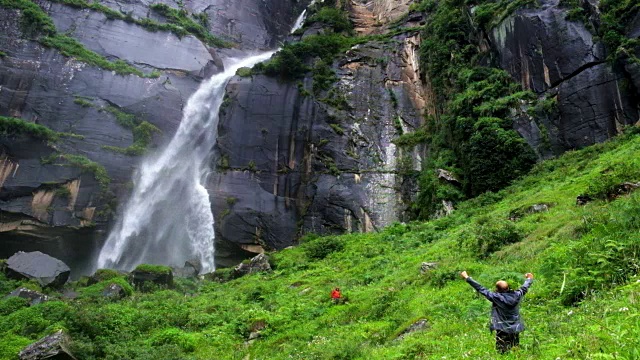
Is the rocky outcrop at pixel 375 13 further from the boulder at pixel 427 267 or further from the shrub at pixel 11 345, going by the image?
the shrub at pixel 11 345

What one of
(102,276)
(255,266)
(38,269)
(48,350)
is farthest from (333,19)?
(48,350)

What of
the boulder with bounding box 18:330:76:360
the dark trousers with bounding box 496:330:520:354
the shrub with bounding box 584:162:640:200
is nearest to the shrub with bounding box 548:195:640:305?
the dark trousers with bounding box 496:330:520:354

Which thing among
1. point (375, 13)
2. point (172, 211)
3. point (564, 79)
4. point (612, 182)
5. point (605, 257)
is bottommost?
point (172, 211)

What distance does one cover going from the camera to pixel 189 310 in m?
15.3

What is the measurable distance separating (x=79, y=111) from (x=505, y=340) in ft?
113

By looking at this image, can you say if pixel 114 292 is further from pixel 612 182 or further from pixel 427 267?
pixel 612 182

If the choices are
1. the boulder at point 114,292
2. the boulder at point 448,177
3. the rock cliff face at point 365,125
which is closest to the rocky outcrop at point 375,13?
the rock cliff face at point 365,125

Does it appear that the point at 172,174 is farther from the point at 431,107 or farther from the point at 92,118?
the point at 431,107

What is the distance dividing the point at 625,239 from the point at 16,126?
3396cm

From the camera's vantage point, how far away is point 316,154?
30812mm

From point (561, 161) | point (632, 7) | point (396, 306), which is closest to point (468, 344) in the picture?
point (396, 306)

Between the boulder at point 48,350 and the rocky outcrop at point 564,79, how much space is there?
20.4 m

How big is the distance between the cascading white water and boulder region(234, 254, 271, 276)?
5316 millimetres

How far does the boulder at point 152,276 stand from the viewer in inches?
803
